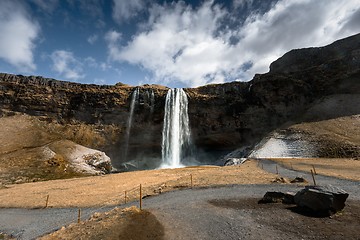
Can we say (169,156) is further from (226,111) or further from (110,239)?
(110,239)

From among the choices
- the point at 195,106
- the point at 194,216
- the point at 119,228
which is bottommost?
the point at 119,228

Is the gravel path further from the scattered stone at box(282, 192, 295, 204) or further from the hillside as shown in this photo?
the hillside

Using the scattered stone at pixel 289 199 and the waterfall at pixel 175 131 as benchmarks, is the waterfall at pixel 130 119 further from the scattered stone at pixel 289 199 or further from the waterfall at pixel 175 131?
the scattered stone at pixel 289 199

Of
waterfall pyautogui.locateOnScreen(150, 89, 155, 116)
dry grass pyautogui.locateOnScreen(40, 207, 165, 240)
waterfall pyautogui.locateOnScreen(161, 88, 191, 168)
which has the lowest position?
dry grass pyautogui.locateOnScreen(40, 207, 165, 240)

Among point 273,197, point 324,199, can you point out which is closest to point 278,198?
point 273,197

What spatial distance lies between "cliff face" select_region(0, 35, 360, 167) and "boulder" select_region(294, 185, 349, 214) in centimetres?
5174

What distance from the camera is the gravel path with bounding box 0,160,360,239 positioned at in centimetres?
958

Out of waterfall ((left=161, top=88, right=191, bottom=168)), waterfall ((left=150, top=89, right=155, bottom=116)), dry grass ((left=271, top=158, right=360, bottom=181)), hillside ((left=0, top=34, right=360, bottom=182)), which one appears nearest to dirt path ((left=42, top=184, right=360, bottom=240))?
dry grass ((left=271, top=158, right=360, bottom=181))

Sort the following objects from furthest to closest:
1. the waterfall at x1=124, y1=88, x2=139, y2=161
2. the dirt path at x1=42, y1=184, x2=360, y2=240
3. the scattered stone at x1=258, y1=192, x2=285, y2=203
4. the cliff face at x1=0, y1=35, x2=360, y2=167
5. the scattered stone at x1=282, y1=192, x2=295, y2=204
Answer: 1. the waterfall at x1=124, y1=88, x2=139, y2=161
2. the cliff face at x1=0, y1=35, x2=360, y2=167
3. the scattered stone at x1=258, y1=192, x2=285, y2=203
4. the scattered stone at x1=282, y1=192, x2=295, y2=204
5. the dirt path at x1=42, y1=184, x2=360, y2=240

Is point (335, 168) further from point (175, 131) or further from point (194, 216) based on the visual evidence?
point (175, 131)

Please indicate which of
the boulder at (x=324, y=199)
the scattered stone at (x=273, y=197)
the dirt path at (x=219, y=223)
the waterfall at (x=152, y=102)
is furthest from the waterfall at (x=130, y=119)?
the boulder at (x=324, y=199)

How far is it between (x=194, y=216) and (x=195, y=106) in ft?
179

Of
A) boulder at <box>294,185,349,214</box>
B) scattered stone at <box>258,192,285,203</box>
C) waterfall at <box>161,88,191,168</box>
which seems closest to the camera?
boulder at <box>294,185,349,214</box>

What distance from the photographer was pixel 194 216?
39.1ft
